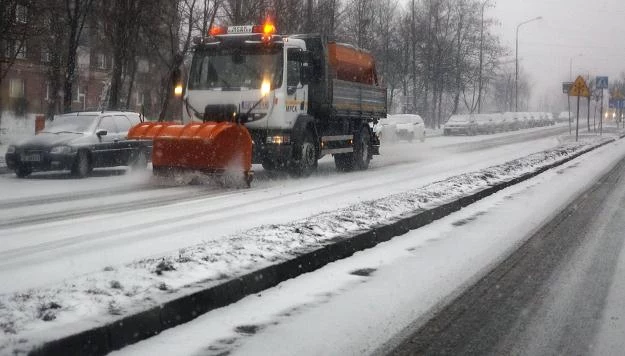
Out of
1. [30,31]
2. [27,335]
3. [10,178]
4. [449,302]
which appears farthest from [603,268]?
[30,31]

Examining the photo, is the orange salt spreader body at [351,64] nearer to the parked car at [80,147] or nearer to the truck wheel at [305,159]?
the truck wheel at [305,159]

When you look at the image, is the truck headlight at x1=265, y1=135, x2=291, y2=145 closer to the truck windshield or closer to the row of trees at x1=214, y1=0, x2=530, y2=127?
the truck windshield

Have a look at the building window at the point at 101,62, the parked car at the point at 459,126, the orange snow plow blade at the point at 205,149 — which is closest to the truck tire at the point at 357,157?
the orange snow plow blade at the point at 205,149

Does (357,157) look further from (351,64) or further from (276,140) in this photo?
(276,140)

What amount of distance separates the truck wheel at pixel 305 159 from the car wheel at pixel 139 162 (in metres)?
4.37

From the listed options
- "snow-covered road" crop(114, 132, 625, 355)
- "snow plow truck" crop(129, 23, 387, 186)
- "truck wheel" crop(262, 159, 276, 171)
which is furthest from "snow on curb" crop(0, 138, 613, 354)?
"truck wheel" crop(262, 159, 276, 171)

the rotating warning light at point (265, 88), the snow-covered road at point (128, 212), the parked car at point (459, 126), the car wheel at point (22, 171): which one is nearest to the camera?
the snow-covered road at point (128, 212)

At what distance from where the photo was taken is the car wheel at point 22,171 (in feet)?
52.6

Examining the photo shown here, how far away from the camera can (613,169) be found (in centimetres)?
2006

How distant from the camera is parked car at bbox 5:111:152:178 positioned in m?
15.9

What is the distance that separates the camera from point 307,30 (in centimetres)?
2733

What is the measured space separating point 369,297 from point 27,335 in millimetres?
2612

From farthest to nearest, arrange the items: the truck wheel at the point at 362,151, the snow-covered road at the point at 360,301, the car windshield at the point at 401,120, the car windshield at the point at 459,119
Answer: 1. the car windshield at the point at 459,119
2. the car windshield at the point at 401,120
3. the truck wheel at the point at 362,151
4. the snow-covered road at the point at 360,301

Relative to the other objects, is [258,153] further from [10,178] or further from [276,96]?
[10,178]
